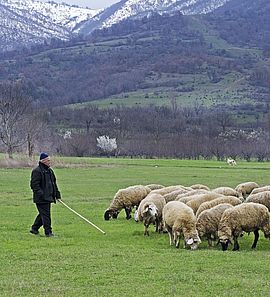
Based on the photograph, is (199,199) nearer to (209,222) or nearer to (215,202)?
(215,202)

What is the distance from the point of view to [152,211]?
21.6 meters

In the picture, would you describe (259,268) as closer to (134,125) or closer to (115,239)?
(115,239)

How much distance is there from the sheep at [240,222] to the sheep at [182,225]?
0.82 m

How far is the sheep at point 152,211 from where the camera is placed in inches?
854

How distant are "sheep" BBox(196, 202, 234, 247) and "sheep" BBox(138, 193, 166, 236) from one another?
8.80ft

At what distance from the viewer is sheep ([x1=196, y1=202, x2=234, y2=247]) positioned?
19031mm

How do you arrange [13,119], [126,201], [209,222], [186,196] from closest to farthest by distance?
1. [209,222]
2. [186,196]
3. [126,201]
4. [13,119]

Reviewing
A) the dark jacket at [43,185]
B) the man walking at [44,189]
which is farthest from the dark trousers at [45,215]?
the dark jacket at [43,185]

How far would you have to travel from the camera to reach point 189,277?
13.9 meters

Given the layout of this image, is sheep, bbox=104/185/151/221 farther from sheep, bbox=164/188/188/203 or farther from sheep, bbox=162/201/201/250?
sheep, bbox=162/201/201/250

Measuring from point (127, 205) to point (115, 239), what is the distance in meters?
6.72

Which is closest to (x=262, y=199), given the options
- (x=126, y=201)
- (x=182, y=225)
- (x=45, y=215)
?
(x=182, y=225)

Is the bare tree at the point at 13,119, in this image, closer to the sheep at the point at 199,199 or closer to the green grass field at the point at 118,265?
the green grass field at the point at 118,265

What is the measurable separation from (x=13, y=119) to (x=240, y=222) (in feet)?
240
